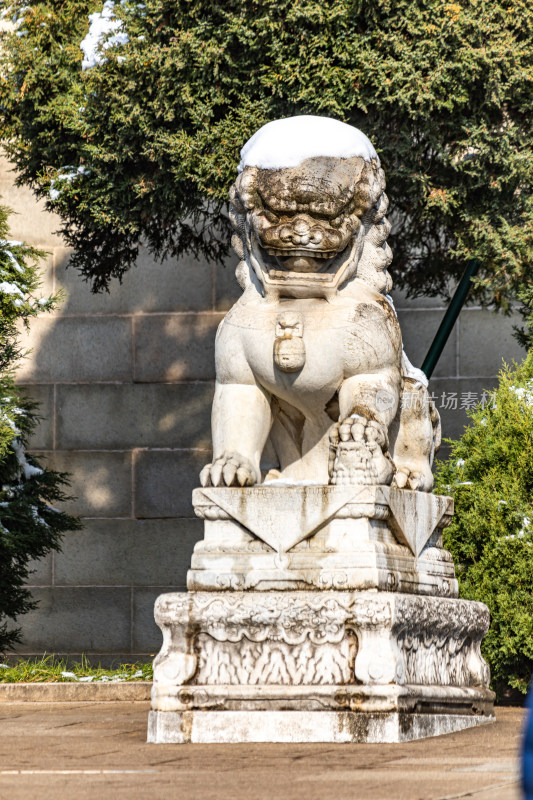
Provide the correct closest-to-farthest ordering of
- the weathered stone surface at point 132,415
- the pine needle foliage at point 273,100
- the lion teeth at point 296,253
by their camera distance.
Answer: the lion teeth at point 296,253, the pine needle foliage at point 273,100, the weathered stone surface at point 132,415

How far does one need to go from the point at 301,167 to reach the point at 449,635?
6.55 ft

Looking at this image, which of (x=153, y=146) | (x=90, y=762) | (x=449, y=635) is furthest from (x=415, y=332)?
(x=90, y=762)

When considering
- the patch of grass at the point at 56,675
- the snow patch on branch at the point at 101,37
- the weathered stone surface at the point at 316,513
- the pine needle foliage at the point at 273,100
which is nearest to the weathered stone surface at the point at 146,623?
the patch of grass at the point at 56,675

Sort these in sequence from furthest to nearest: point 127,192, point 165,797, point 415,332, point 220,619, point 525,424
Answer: point 415,332 → point 127,192 → point 525,424 → point 220,619 → point 165,797

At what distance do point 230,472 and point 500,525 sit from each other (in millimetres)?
2387

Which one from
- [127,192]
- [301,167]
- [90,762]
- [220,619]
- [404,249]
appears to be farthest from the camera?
[404,249]

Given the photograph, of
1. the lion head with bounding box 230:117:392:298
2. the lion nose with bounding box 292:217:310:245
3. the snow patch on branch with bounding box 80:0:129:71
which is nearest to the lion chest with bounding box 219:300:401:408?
the lion head with bounding box 230:117:392:298

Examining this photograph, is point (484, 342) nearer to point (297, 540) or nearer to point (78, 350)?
point (78, 350)

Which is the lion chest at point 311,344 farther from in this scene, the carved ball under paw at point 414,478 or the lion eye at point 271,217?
the carved ball under paw at point 414,478

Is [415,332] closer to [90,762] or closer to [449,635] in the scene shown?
[449,635]

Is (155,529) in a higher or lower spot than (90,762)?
higher

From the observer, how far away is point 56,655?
34.5 feet

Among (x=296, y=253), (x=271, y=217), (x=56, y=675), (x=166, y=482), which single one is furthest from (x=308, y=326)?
(x=166, y=482)

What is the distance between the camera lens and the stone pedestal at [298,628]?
457cm
